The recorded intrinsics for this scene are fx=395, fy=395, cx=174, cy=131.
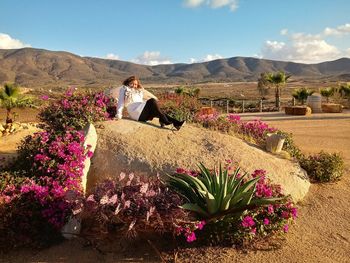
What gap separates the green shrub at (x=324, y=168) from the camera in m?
7.68

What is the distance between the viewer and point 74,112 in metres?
7.45

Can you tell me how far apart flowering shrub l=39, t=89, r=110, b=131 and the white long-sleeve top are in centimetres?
35

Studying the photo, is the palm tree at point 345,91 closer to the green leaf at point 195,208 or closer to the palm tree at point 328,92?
the palm tree at point 328,92

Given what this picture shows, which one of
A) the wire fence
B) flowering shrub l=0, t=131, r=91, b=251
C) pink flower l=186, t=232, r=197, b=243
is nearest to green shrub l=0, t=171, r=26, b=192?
flowering shrub l=0, t=131, r=91, b=251

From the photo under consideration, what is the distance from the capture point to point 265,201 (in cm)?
478

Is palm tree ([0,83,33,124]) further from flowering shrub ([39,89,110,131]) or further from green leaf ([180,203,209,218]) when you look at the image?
green leaf ([180,203,209,218])

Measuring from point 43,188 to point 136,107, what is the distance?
2.91 metres

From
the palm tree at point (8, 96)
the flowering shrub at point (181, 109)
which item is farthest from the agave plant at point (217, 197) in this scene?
the palm tree at point (8, 96)

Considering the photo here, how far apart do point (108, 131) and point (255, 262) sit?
12.6 ft

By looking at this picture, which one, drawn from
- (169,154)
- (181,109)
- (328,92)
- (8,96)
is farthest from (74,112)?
(328,92)

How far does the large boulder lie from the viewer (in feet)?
21.8

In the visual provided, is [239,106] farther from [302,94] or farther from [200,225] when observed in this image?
[200,225]

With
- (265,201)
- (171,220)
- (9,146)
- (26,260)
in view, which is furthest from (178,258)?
(9,146)

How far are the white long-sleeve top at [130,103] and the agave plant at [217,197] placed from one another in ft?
9.49
